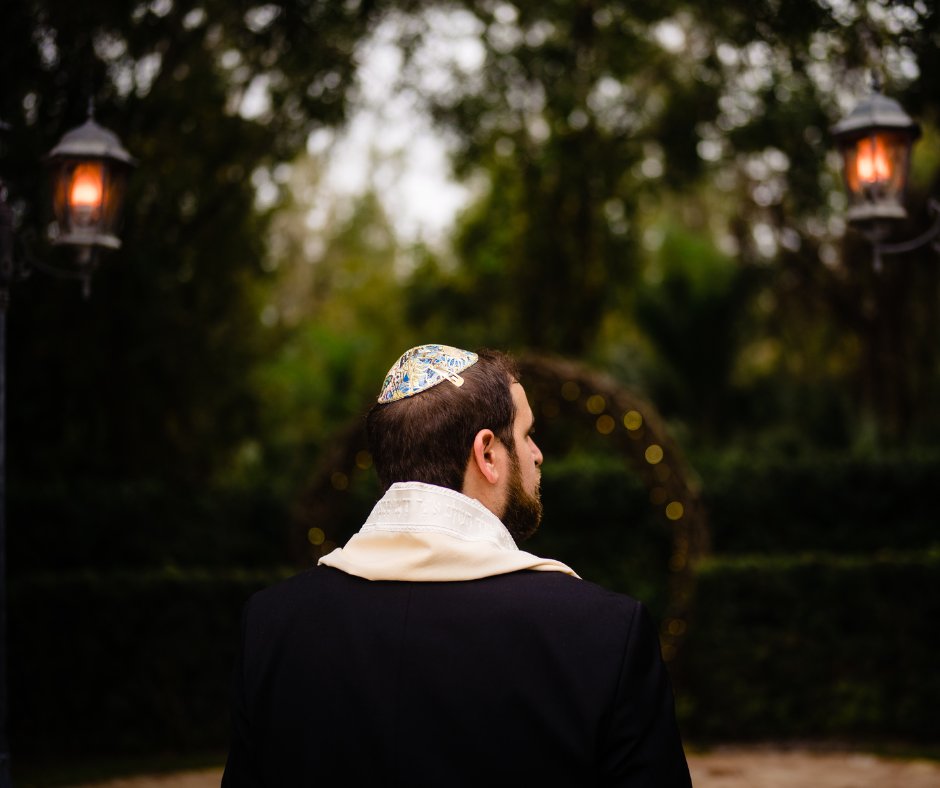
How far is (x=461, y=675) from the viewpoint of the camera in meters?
1.63

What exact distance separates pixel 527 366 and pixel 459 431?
6.54m

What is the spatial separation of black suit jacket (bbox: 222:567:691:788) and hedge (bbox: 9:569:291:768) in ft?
21.2

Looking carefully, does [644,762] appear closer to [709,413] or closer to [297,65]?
[297,65]

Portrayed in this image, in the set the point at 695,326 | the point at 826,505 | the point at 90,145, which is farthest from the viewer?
the point at 695,326

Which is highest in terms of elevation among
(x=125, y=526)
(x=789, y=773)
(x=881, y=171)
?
(x=881, y=171)

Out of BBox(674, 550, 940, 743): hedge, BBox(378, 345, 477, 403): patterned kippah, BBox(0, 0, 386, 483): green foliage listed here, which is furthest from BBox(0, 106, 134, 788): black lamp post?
BBox(674, 550, 940, 743): hedge

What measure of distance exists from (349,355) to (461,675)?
1641cm

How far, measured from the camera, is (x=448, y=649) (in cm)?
164

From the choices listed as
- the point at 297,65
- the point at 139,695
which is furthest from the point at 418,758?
the point at 297,65

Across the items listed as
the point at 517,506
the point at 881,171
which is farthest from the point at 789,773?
the point at 517,506

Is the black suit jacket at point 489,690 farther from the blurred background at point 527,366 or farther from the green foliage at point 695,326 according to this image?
the green foliage at point 695,326

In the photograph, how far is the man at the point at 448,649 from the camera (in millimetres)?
1610

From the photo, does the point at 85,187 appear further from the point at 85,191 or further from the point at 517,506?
the point at 517,506

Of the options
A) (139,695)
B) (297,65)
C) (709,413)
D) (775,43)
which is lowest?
(139,695)
